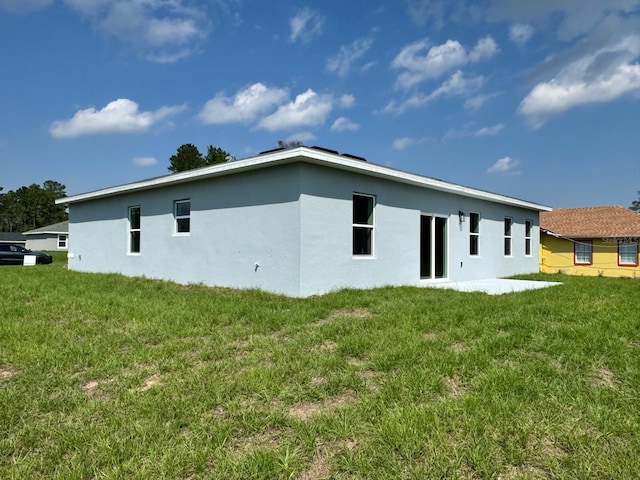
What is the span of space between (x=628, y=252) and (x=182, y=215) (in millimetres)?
Result: 20614

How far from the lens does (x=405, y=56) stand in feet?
40.3

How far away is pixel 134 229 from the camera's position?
1217 centimetres

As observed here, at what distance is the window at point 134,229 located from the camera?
39.8 ft

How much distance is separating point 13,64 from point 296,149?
9560mm

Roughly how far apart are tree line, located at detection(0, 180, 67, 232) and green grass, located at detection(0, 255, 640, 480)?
234 feet

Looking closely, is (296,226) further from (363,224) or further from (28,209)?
(28,209)

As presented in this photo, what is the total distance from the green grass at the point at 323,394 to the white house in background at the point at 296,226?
8.01ft

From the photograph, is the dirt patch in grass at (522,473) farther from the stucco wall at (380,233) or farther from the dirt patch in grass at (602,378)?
the stucco wall at (380,233)

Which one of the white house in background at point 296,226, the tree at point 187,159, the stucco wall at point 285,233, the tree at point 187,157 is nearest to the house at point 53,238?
the tree at point 187,159

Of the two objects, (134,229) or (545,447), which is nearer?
(545,447)

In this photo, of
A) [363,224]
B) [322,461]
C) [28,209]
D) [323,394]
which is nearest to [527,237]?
[363,224]

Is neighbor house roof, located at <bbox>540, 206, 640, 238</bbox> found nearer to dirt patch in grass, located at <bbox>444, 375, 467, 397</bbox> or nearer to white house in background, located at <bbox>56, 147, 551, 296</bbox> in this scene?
white house in background, located at <bbox>56, 147, 551, 296</bbox>

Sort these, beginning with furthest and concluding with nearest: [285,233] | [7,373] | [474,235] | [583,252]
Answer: [583,252], [474,235], [285,233], [7,373]

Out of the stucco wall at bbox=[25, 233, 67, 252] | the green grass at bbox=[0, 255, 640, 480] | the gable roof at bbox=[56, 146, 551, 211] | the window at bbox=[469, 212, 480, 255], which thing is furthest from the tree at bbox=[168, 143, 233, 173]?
the green grass at bbox=[0, 255, 640, 480]
